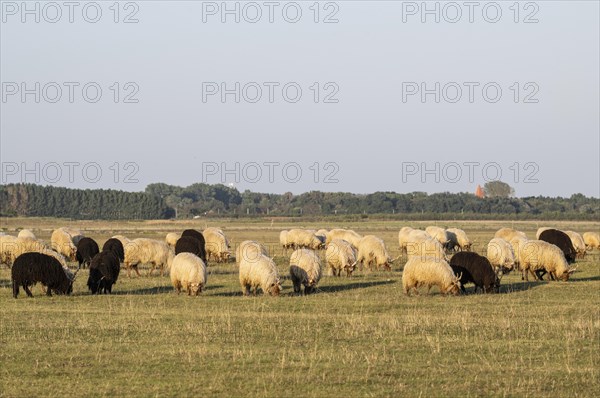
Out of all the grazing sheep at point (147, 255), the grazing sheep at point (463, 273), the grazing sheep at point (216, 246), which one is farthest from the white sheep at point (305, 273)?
the grazing sheep at point (216, 246)

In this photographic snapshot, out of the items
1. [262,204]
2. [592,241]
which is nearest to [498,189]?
[262,204]

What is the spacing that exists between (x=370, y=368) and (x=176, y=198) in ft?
534

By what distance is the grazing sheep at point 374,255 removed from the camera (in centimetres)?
3316

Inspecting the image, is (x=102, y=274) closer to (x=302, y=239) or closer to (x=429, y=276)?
(x=429, y=276)

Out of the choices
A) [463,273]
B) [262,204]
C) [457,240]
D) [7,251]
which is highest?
[262,204]

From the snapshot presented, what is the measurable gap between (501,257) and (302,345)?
17389 mm

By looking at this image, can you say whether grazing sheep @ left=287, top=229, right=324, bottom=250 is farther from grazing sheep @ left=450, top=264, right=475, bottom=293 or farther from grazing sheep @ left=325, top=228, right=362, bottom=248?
grazing sheep @ left=450, top=264, right=475, bottom=293

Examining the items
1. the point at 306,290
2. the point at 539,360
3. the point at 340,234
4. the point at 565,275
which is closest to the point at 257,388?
the point at 539,360

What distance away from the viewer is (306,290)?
81.9 feet

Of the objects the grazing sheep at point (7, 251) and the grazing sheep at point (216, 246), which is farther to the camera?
the grazing sheep at point (216, 246)

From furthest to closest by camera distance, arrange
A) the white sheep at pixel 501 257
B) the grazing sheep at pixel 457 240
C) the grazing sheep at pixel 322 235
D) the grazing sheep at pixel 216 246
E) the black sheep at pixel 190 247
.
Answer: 1. the grazing sheep at pixel 322 235
2. the grazing sheep at pixel 457 240
3. the grazing sheep at pixel 216 246
4. the black sheep at pixel 190 247
5. the white sheep at pixel 501 257

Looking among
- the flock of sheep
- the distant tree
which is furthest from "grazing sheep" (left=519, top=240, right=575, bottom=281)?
the distant tree

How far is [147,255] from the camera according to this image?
31219mm

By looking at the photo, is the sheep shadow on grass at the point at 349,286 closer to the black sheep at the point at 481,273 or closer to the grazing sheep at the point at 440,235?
the black sheep at the point at 481,273
